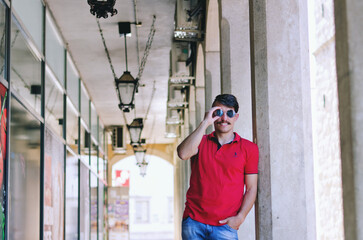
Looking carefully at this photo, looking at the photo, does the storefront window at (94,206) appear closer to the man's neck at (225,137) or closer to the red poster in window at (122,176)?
the red poster in window at (122,176)

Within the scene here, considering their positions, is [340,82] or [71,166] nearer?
[340,82]

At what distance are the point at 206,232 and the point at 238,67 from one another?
3.19 m

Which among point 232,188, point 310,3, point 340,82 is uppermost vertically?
point 310,3

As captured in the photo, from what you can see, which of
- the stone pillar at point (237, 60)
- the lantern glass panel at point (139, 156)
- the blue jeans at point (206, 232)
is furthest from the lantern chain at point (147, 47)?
the blue jeans at point (206, 232)

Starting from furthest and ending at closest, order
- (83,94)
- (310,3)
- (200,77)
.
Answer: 1. (83,94)
2. (310,3)
3. (200,77)

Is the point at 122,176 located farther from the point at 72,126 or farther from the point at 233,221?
the point at 233,221

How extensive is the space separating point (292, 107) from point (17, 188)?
4.02 meters

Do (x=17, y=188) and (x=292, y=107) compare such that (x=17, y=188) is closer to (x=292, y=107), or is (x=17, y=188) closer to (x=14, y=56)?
(x=14, y=56)

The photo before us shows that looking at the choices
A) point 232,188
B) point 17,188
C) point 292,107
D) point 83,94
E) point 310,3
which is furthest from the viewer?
point 83,94

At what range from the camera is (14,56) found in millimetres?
7492

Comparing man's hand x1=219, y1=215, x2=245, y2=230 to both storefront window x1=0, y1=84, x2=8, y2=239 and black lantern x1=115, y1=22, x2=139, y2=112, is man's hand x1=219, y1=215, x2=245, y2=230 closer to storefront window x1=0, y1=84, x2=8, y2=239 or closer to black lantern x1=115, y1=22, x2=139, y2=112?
storefront window x1=0, y1=84, x2=8, y2=239

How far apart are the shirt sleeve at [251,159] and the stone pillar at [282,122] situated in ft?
0.47

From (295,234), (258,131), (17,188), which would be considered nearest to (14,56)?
(17,188)

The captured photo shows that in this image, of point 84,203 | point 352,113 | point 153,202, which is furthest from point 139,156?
point 352,113
